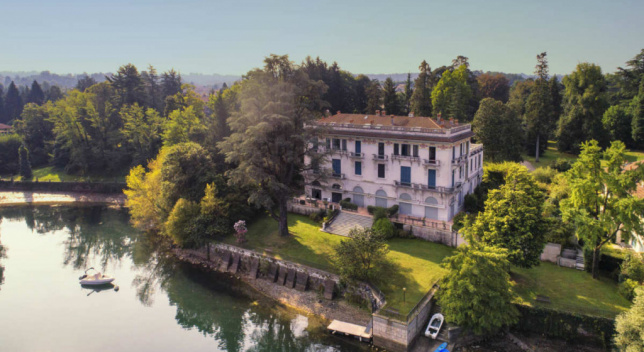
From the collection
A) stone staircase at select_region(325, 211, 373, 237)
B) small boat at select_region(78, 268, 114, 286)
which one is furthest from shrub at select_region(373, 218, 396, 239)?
small boat at select_region(78, 268, 114, 286)

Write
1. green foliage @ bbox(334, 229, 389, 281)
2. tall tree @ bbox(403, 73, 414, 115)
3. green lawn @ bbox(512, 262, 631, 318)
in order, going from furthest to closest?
tall tree @ bbox(403, 73, 414, 115) < green foliage @ bbox(334, 229, 389, 281) < green lawn @ bbox(512, 262, 631, 318)

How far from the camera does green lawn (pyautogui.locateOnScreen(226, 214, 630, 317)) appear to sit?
95.7 ft

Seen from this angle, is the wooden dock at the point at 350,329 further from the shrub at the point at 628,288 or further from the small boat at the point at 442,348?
the shrub at the point at 628,288

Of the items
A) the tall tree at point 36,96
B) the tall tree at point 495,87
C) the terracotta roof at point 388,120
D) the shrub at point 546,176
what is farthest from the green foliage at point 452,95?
the tall tree at point 36,96

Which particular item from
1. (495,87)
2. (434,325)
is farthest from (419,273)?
(495,87)

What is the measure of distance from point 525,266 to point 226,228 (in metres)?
29.4

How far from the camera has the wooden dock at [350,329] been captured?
1149 inches

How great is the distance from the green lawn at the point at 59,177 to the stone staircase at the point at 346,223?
52.0 m

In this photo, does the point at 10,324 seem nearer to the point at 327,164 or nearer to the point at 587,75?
the point at 327,164

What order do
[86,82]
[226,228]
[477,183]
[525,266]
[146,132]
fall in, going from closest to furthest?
[525,266]
[226,228]
[477,183]
[146,132]
[86,82]

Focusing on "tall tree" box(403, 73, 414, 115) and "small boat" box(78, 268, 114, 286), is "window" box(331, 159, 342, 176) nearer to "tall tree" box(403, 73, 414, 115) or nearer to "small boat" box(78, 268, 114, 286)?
"small boat" box(78, 268, 114, 286)

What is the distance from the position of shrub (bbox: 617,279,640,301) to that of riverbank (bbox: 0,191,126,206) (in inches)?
2712

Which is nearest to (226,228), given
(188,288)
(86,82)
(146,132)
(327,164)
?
(188,288)

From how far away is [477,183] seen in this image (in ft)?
167
